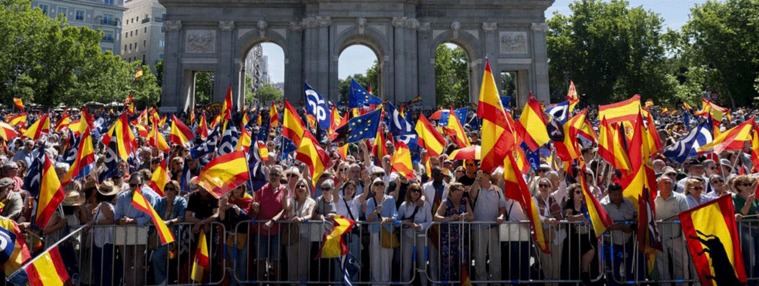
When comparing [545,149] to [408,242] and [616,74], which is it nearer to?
[408,242]

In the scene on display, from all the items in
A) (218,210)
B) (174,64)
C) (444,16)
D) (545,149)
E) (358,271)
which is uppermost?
(444,16)

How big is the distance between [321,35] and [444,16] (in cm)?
942

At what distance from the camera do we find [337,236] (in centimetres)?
913

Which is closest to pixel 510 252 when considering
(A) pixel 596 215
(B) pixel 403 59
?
(A) pixel 596 215

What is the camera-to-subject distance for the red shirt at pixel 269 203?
9.35 m

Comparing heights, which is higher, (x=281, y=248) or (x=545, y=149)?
(x=545, y=149)

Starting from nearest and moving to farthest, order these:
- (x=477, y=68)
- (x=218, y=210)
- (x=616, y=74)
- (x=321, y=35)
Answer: (x=218, y=210), (x=321, y=35), (x=477, y=68), (x=616, y=74)

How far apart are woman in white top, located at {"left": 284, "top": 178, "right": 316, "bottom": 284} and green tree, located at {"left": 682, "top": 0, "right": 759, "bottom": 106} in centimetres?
5553

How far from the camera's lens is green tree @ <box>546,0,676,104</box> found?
226 ft

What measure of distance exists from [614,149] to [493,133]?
227 cm

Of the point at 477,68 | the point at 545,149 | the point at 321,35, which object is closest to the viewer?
the point at 545,149

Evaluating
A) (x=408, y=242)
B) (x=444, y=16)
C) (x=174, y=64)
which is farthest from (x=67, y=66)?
(x=408, y=242)

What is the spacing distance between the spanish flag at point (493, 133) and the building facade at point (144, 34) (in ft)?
358

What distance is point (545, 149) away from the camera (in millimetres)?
16281
